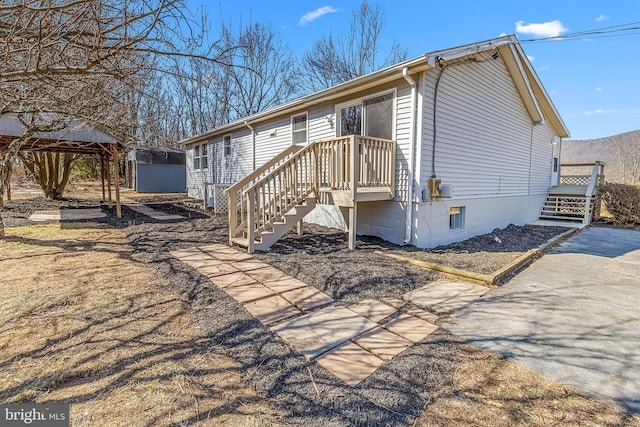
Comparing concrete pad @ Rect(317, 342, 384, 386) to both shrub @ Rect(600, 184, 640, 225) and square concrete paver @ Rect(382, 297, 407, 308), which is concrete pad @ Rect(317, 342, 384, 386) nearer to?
square concrete paver @ Rect(382, 297, 407, 308)

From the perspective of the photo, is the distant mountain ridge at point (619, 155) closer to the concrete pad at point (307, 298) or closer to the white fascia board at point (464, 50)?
the white fascia board at point (464, 50)

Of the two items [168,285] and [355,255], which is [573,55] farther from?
[168,285]

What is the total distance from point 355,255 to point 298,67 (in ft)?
67.8

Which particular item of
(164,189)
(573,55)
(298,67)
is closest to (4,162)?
(573,55)

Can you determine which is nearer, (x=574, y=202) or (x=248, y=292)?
(x=248, y=292)

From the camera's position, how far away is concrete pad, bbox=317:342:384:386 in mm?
2236

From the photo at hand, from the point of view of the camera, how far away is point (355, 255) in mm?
5477

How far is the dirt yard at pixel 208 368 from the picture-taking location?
1905 mm

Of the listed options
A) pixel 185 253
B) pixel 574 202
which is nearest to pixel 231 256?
pixel 185 253

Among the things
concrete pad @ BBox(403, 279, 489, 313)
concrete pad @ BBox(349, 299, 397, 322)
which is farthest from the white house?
concrete pad @ BBox(349, 299, 397, 322)

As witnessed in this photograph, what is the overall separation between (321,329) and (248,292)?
3.95 feet

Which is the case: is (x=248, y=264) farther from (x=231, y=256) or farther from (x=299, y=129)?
(x=299, y=129)

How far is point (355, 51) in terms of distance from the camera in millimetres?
19641

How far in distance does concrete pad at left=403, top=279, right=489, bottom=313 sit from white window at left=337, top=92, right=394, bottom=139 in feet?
11.2
